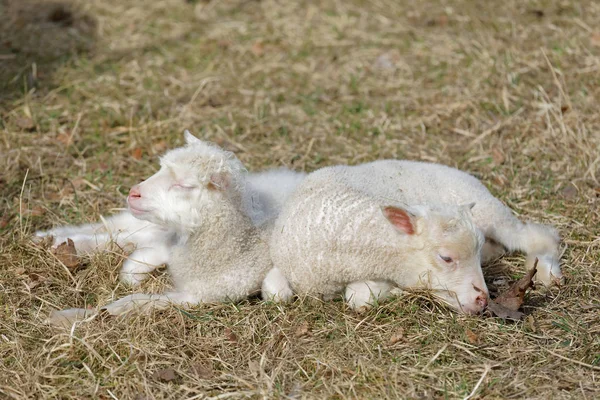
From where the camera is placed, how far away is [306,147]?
21.6 feet

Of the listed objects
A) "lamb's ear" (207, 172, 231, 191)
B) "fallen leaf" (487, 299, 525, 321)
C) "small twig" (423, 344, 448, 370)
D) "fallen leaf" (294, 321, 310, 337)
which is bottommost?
"fallen leaf" (294, 321, 310, 337)

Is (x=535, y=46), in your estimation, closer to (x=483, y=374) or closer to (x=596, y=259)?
(x=596, y=259)

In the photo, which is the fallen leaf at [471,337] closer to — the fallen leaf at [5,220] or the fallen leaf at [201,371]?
the fallen leaf at [201,371]

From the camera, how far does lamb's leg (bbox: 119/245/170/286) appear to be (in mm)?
4961

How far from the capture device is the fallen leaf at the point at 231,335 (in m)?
4.33

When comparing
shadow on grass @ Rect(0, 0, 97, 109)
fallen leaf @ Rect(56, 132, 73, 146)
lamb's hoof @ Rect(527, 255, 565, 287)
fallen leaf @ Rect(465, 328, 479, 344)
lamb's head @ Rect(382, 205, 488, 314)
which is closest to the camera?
fallen leaf @ Rect(465, 328, 479, 344)

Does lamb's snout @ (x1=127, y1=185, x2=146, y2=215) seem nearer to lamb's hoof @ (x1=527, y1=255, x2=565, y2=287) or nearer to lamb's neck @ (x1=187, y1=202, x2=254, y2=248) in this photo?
lamb's neck @ (x1=187, y1=202, x2=254, y2=248)

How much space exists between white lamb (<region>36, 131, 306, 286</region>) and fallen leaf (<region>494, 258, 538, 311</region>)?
1.48m

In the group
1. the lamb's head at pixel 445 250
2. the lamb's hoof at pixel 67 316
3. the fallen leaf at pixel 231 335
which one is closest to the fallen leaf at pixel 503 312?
the lamb's head at pixel 445 250

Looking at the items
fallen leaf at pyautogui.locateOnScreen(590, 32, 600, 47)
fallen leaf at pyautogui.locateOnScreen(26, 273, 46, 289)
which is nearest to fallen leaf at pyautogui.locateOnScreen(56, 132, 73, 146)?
fallen leaf at pyautogui.locateOnScreen(26, 273, 46, 289)

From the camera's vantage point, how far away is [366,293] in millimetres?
4512

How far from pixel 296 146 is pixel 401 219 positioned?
2.39 metres

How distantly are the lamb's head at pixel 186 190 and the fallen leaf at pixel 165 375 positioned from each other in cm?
84

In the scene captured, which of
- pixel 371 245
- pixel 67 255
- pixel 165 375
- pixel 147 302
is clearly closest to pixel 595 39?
pixel 371 245
